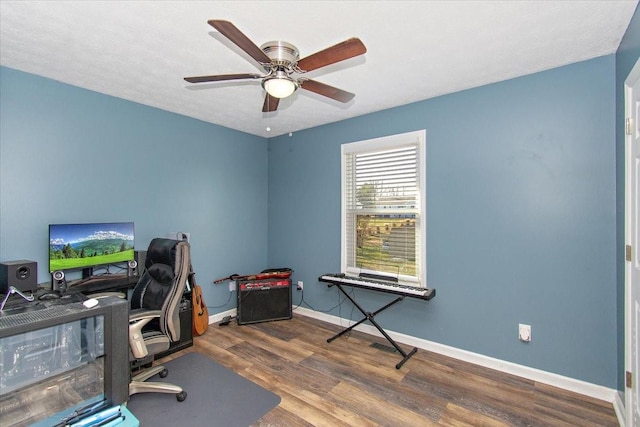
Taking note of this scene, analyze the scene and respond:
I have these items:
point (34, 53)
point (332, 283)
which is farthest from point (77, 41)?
point (332, 283)

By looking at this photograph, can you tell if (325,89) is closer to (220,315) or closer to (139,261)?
(139,261)

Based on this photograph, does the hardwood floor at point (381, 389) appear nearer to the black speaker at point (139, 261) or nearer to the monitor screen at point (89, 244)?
the black speaker at point (139, 261)

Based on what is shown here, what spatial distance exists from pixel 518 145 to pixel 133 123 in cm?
374

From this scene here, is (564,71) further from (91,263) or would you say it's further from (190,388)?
(91,263)

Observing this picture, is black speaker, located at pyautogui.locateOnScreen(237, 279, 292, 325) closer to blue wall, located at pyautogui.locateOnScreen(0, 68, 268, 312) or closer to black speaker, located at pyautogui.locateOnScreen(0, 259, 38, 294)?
blue wall, located at pyautogui.locateOnScreen(0, 68, 268, 312)

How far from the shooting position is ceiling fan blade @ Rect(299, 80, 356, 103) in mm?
2029

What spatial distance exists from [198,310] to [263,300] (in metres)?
0.78

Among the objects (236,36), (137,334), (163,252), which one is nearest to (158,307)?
(137,334)

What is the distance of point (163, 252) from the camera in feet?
7.79

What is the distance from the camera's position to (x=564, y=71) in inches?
94.0

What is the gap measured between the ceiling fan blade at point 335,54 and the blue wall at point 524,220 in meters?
1.72

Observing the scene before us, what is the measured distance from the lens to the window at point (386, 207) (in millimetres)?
3166

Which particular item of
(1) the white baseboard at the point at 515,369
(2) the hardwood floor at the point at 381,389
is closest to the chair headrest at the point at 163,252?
(2) the hardwood floor at the point at 381,389

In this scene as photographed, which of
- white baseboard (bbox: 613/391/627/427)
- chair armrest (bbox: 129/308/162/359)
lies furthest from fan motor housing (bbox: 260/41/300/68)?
white baseboard (bbox: 613/391/627/427)
